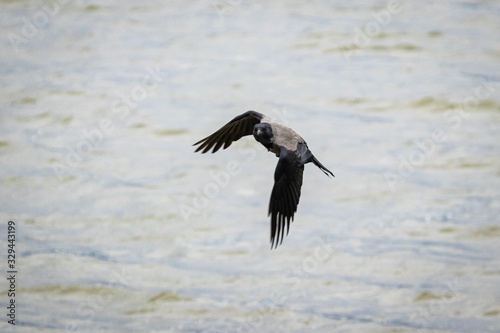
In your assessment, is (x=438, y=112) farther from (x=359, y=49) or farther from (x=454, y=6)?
(x=454, y=6)

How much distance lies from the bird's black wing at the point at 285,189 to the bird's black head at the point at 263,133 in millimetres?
83

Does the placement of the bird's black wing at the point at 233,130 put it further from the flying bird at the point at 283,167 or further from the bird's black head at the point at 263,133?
the bird's black head at the point at 263,133

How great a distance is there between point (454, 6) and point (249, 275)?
4397 millimetres

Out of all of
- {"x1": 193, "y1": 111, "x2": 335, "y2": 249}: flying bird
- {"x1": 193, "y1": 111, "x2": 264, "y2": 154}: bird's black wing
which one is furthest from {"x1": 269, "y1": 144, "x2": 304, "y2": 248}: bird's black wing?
{"x1": 193, "y1": 111, "x2": 264, "y2": 154}: bird's black wing

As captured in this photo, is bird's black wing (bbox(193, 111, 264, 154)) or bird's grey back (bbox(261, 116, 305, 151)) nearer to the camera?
bird's grey back (bbox(261, 116, 305, 151))

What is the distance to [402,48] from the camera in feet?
25.9

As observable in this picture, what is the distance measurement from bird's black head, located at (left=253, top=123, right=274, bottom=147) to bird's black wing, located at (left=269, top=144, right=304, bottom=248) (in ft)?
0.27

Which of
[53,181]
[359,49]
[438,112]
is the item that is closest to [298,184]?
[53,181]

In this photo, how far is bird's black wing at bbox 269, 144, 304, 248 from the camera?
10.9ft

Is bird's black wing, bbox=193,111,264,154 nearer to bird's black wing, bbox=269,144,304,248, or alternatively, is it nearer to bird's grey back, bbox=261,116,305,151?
bird's grey back, bbox=261,116,305,151

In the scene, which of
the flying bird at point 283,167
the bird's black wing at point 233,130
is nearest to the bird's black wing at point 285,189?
the flying bird at point 283,167

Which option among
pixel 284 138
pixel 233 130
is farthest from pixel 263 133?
pixel 233 130

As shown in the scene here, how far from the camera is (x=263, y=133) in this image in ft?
10.9

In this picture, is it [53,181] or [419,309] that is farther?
[53,181]
